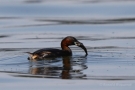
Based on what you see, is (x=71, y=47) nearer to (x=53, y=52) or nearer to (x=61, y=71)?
(x=53, y=52)

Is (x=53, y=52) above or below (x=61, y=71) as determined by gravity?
above

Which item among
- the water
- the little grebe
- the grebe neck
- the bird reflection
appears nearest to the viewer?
the water

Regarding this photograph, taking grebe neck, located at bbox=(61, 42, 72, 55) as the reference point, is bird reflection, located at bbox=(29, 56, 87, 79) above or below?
below

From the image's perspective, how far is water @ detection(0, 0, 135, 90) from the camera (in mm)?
14734

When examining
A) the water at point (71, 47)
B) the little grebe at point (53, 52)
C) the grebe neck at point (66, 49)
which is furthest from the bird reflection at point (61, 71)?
the grebe neck at point (66, 49)

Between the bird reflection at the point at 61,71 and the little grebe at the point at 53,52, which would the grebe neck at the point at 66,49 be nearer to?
the little grebe at the point at 53,52

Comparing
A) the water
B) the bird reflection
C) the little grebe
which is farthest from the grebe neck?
the bird reflection

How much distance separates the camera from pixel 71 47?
67.1 ft

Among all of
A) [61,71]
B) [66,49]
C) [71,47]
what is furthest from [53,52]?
[71,47]

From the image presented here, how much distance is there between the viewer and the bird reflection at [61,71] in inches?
603

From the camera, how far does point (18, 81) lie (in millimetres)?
14656

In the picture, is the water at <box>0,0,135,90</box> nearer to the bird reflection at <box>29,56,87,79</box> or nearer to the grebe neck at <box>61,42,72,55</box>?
the bird reflection at <box>29,56,87,79</box>

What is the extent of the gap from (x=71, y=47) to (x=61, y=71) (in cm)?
459

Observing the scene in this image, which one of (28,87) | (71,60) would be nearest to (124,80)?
(28,87)
